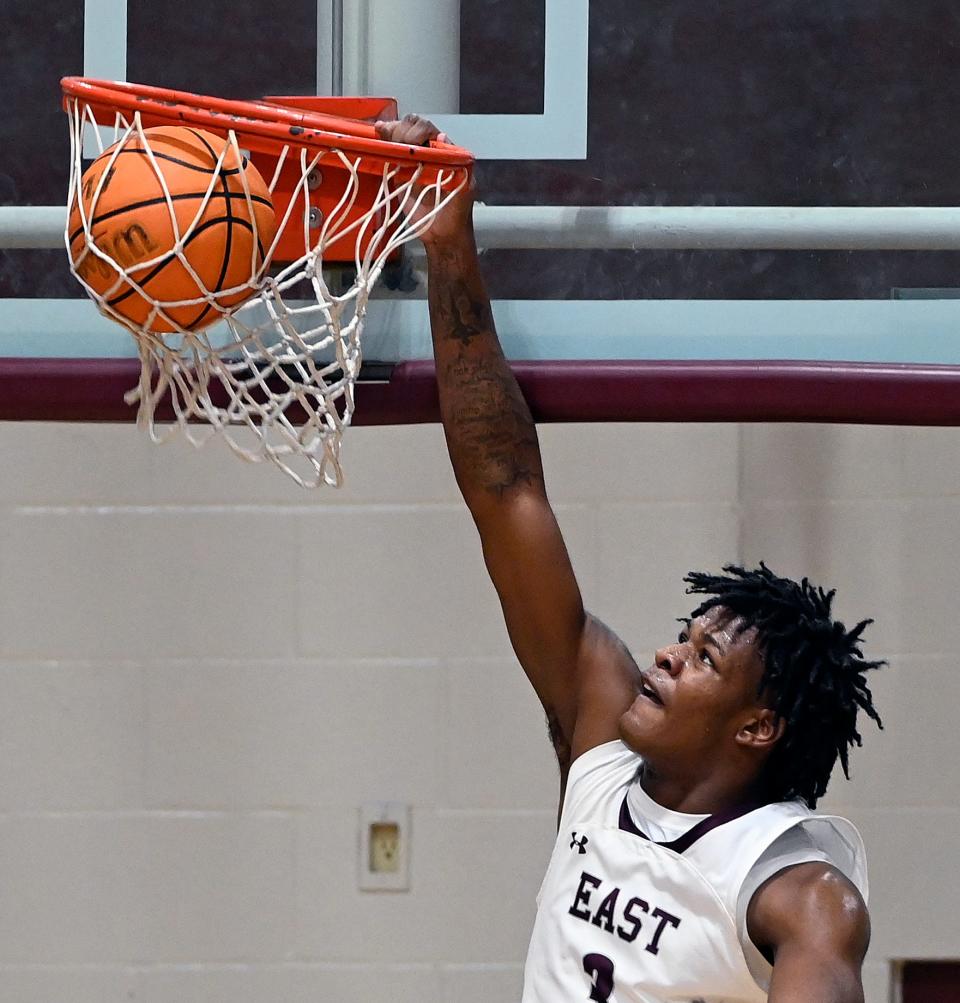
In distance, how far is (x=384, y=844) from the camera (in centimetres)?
259

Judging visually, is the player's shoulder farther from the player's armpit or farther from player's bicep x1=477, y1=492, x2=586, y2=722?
player's bicep x1=477, y1=492, x2=586, y2=722

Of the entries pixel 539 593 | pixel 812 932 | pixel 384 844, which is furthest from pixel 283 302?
pixel 384 844

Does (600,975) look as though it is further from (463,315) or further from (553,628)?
(463,315)

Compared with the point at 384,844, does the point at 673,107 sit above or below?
above

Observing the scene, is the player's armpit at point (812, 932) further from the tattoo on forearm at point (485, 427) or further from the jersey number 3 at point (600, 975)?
the tattoo on forearm at point (485, 427)

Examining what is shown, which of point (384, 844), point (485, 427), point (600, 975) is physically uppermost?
point (485, 427)

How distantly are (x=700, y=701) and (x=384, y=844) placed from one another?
1.07 meters

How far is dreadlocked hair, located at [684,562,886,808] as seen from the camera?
5.53 feet

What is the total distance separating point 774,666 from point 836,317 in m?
0.69

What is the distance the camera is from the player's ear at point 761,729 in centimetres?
170

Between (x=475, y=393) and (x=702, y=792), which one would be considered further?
(x=475, y=393)

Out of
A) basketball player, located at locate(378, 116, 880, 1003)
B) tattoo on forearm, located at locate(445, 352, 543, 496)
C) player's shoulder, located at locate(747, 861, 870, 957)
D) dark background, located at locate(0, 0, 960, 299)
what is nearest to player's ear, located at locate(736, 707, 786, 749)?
basketball player, located at locate(378, 116, 880, 1003)

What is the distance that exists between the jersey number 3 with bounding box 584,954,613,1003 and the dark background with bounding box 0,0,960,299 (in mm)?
976

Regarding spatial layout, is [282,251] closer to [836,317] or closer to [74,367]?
[74,367]
